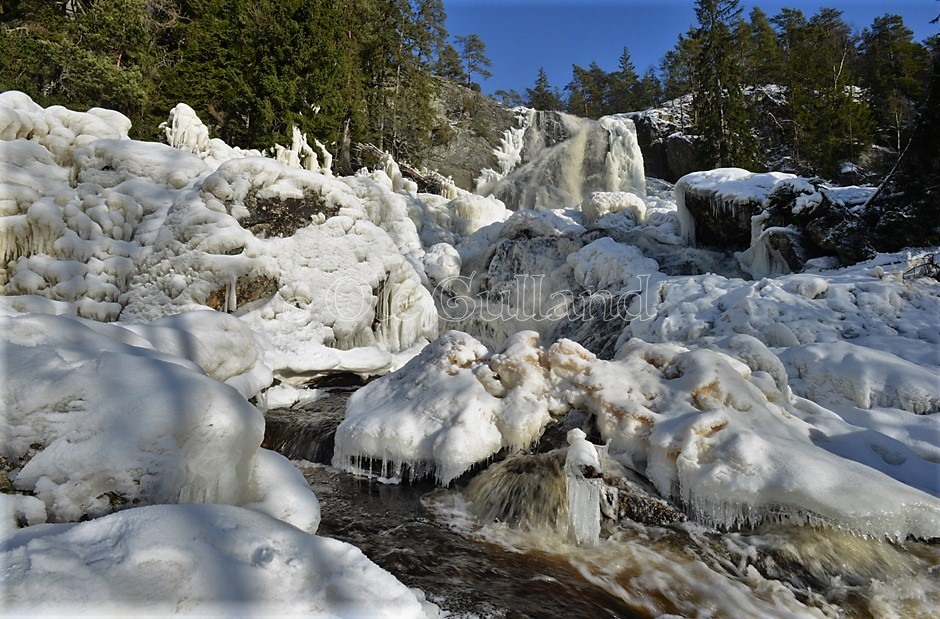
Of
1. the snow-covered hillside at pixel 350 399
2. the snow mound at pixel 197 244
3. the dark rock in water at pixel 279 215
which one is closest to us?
the snow-covered hillside at pixel 350 399

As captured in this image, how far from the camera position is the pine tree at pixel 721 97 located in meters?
20.2

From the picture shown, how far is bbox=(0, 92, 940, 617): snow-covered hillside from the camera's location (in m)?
1.54

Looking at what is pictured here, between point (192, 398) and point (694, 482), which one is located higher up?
point (192, 398)

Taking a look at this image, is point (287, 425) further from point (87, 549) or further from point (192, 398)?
point (87, 549)

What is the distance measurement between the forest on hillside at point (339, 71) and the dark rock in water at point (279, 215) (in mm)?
8781

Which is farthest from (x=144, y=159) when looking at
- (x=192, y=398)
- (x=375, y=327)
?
(x=192, y=398)

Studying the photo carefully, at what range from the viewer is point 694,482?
115 inches

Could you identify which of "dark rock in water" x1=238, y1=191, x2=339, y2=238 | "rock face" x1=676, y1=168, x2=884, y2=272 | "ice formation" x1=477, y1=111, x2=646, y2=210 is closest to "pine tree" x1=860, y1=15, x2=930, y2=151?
"ice formation" x1=477, y1=111, x2=646, y2=210

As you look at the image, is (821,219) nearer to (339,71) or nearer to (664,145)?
(339,71)

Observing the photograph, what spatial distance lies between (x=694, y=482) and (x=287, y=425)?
171 inches

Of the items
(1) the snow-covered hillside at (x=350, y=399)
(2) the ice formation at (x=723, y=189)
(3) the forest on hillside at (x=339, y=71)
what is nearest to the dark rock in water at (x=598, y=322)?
(1) the snow-covered hillside at (x=350, y=399)

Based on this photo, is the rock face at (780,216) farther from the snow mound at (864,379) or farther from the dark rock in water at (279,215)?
the dark rock in water at (279,215)

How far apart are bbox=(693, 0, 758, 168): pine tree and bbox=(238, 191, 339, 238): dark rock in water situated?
64.6ft

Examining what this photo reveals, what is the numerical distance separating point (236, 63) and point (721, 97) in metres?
21.3
